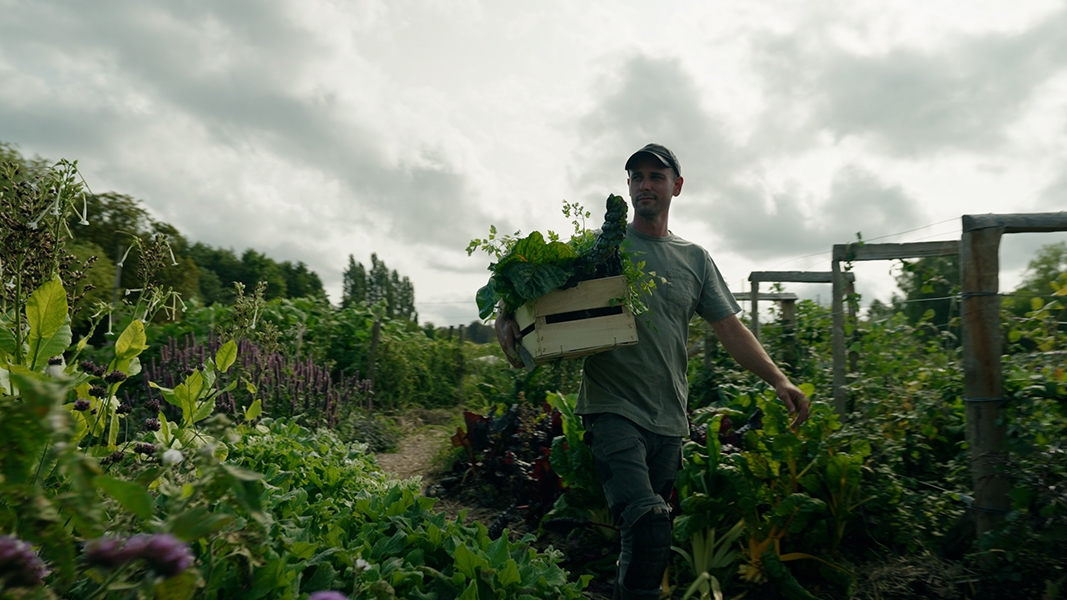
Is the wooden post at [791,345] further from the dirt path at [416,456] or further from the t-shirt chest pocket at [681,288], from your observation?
the t-shirt chest pocket at [681,288]

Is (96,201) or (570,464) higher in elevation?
(96,201)

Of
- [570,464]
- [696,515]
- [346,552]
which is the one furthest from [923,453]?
[346,552]

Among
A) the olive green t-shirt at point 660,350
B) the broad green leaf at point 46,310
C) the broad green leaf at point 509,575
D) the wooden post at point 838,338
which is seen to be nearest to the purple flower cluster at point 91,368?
the broad green leaf at point 46,310

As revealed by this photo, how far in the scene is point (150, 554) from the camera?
72cm

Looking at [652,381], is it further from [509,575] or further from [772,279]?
A: [772,279]

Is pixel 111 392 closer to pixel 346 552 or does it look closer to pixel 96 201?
pixel 346 552

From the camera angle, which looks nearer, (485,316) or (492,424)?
(485,316)

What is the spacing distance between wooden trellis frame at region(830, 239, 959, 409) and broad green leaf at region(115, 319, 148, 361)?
14.2ft

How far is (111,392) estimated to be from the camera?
196cm

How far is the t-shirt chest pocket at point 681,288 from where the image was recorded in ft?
9.04

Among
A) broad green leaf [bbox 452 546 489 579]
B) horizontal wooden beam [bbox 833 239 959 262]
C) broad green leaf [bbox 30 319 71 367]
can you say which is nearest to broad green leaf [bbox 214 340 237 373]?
broad green leaf [bbox 30 319 71 367]

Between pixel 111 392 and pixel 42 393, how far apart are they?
1.50 m

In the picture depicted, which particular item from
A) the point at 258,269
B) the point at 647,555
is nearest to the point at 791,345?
the point at 647,555

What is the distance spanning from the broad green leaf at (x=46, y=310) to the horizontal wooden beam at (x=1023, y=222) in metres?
3.83
